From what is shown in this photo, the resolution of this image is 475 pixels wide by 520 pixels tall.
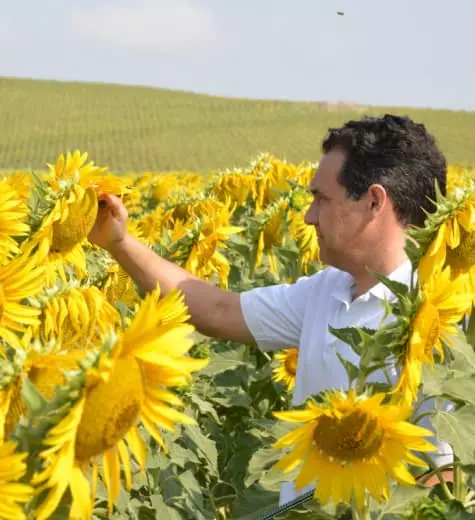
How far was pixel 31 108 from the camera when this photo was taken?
47219 mm

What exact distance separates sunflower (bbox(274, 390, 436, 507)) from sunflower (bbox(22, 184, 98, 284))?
28.0 inches

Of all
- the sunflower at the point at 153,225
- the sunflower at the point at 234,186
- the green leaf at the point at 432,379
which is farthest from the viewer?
the sunflower at the point at 234,186

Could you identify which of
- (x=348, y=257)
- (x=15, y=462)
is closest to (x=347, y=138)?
(x=348, y=257)

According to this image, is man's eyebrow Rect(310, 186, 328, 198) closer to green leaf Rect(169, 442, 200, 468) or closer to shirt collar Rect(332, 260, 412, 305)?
shirt collar Rect(332, 260, 412, 305)

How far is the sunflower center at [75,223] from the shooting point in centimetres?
216

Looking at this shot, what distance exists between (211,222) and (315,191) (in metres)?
0.71

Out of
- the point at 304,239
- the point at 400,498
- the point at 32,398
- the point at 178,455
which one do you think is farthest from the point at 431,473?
the point at 304,239

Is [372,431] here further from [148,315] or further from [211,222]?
[211,222]

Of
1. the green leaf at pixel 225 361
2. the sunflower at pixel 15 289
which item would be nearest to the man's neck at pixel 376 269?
the sunflower at pixel 15 289

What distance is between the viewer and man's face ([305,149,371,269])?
2.44 meters

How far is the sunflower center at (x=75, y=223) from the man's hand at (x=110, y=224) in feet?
0.68

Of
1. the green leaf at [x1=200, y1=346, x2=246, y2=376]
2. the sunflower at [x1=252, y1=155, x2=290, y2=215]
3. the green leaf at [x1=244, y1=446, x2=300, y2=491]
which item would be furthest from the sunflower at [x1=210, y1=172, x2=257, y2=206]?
the green leaf at [x1=244, y1=446, x2=300, y2=491]

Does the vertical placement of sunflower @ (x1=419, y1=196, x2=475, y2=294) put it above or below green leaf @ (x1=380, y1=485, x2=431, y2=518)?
above

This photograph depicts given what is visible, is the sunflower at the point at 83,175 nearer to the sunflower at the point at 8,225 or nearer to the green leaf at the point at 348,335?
the sunflower at the point at 8,225
